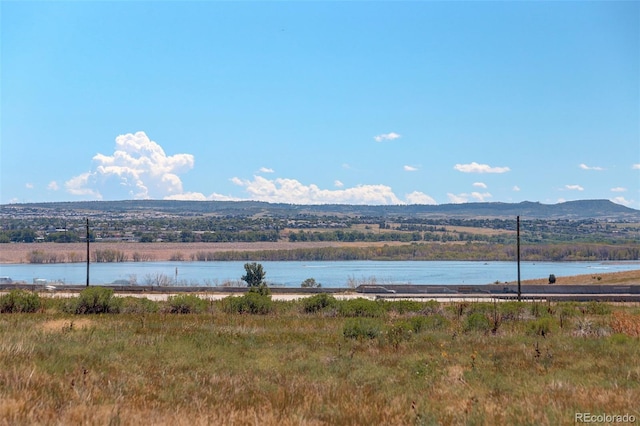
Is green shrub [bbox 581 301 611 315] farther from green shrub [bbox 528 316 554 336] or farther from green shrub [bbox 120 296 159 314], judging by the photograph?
green shrub [bbox 120 296 159 314]

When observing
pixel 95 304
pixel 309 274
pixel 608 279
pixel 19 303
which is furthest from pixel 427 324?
pixel 309 274

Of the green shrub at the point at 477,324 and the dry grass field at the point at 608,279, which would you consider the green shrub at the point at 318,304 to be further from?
the dry grass field at the point at 608,279

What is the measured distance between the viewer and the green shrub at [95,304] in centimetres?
2655

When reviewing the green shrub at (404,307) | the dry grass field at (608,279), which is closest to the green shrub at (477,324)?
the green shrub at (404,307)

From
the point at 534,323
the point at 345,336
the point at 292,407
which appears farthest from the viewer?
the point at 534,323

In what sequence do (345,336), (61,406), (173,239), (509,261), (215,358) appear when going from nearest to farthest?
(61,406)
(215,358)
(345,336)
(509,261)
(173,239)

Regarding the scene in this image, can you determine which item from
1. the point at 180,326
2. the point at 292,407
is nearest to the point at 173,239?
the point at 180,326

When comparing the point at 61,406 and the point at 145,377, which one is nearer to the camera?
the point at 61,406

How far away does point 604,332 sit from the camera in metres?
18.3

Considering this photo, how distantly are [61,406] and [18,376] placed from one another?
142 centimetres

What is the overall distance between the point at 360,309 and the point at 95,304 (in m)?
10.2

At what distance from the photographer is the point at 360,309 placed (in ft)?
88.4

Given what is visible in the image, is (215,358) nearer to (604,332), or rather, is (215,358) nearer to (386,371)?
(386,371)
